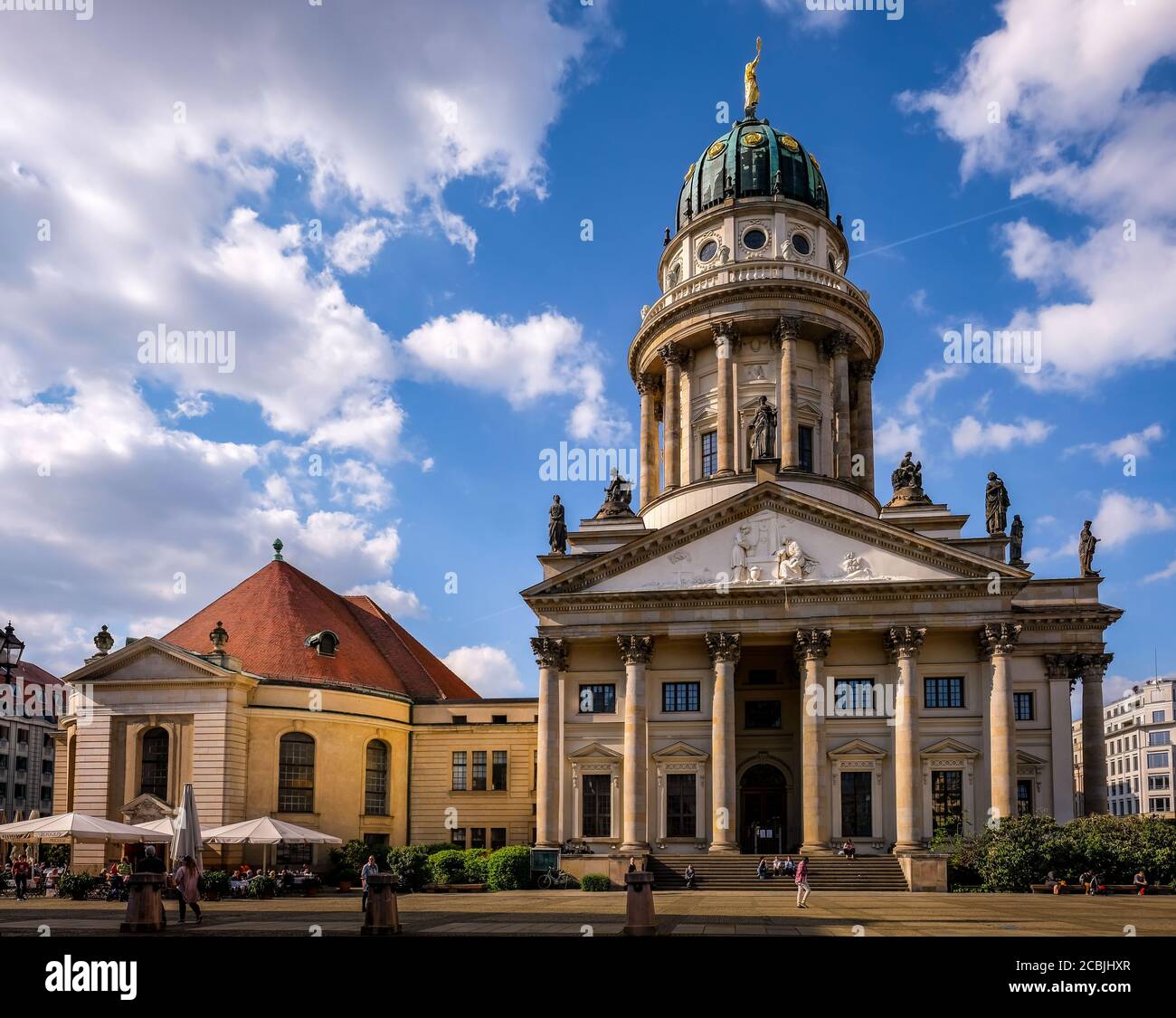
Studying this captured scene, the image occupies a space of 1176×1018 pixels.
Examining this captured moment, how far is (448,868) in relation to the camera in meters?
48.1

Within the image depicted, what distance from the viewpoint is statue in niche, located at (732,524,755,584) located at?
51.5 metres

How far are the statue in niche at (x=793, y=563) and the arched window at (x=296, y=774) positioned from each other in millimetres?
23225

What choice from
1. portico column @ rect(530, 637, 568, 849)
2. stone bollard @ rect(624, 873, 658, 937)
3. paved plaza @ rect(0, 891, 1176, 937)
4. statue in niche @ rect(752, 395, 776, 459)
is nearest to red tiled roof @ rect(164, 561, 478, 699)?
portico column @ rect(530, 637, 568, 849)

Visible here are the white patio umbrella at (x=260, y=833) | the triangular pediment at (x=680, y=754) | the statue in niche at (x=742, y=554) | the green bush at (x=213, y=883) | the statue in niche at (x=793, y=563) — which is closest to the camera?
the green bush at (x=213, y=883)

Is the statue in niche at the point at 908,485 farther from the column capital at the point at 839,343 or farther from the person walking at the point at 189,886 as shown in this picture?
the person walking at the point at 189,886

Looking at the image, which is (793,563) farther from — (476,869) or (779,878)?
(476,869)

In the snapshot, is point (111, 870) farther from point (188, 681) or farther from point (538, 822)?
point (538, 822)

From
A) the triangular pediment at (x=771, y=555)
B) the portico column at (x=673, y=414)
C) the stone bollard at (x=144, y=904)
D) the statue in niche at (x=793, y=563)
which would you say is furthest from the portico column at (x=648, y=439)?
the stone bollard at (x=144, y=904)

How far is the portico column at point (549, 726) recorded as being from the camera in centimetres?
5138

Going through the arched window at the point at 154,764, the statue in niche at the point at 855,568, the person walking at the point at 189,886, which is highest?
the statue in niche at the point at 855,568

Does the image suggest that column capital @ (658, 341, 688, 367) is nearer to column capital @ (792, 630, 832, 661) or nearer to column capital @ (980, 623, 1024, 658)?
column capital @ (792, 630, 832, 661)

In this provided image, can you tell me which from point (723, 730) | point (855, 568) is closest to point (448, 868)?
point (723, 730)

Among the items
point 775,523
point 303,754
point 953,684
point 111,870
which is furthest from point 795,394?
point 111,870

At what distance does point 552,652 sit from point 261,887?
654 inches
